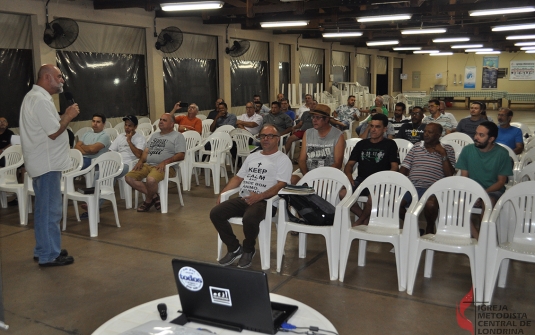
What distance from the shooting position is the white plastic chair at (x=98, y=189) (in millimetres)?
5219

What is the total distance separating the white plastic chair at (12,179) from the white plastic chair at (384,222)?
3802mm

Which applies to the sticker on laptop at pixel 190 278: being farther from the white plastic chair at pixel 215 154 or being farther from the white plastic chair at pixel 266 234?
the white plastic chair at pixel 215 154

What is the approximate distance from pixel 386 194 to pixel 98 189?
2.98 m

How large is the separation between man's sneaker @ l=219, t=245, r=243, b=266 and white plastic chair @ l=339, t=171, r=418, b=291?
93 cm

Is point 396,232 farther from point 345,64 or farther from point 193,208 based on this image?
Result: point 345,64

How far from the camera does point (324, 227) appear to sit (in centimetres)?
400

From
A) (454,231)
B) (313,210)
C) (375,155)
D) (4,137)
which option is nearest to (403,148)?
(375,155)

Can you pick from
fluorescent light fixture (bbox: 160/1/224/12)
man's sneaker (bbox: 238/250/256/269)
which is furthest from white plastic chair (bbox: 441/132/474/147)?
fluorescent light fixture (bbox: 160/1/224/12)

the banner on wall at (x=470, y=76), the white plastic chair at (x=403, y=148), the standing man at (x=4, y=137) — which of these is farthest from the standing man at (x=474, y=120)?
the banner on wall at (x=470, y=76)

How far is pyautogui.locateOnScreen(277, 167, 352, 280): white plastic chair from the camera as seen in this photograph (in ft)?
13.1

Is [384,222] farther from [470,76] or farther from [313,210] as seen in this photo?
[470,76]

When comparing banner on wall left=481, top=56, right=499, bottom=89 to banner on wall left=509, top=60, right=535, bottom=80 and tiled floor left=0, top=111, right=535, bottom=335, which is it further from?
tiled floor left=0, top=111, right=535, bottom=335

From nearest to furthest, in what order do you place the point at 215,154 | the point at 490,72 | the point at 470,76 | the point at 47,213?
the point at 47,213, the point at 215,154, the point at 490,72, the point at 470,76

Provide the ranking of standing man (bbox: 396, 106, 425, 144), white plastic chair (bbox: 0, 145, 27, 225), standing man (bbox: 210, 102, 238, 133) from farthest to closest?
standing man (bbox: 210, 102, 238, 133)
standing man (bbox: 396, 106, 425, 144)
white plastic chair (bbox: 0, 145, 27, 225)
